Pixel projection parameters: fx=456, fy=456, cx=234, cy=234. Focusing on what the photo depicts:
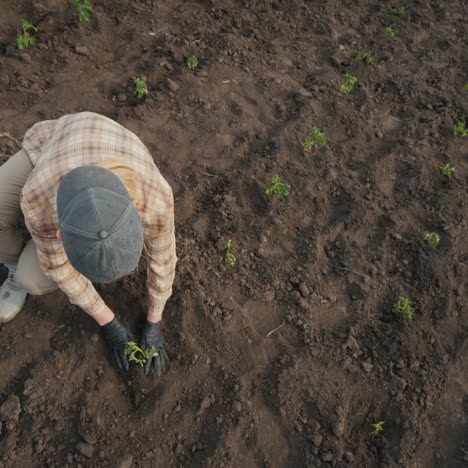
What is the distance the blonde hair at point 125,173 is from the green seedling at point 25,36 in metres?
3.35

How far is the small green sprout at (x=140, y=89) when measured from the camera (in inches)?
175

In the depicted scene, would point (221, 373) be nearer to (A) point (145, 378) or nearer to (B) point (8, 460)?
(A) point (145, 378)

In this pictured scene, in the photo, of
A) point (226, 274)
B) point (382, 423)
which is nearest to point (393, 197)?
point (226, 274)

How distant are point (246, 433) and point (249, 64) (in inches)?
151

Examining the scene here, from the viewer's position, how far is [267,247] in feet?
12.2

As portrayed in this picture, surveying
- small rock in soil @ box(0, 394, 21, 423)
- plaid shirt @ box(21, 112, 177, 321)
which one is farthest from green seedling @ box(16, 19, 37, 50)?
small rock in soil @ box(0, 394, 21, 423)

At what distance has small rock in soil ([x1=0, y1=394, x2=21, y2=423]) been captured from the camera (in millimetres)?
2814

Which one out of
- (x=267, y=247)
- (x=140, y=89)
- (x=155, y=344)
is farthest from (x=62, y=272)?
(x=140, y=89)

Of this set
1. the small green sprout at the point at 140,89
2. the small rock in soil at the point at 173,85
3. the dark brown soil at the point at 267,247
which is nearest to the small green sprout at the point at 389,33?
the dark brown soil at the point at 267,247

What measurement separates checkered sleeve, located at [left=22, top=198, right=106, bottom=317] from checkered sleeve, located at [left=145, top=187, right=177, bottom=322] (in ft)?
1.12

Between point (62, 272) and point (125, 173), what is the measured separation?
752 mm

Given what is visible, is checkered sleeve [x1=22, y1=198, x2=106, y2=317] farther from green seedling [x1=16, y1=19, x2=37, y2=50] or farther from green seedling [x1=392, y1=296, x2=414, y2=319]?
green seedling [x1=16, y1=19, x2=37, y2=50]

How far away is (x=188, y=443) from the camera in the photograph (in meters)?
2.81

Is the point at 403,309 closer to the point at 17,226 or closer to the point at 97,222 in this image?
the point at 97,222
